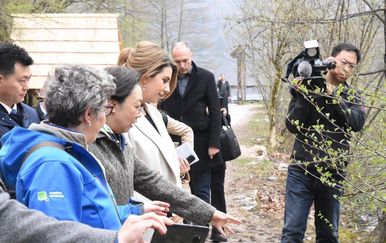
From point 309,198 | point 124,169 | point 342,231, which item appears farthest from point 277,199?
point 124,169

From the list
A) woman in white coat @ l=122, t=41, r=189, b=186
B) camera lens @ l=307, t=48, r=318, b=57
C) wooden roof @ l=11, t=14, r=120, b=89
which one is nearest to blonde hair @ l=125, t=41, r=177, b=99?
woman in white coat @ l=122, t=41, r=189, b=186

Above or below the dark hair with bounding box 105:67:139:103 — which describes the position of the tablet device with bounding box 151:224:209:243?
below

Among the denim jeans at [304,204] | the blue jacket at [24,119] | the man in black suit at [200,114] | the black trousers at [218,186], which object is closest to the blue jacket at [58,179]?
the blue jacket at [24,119]

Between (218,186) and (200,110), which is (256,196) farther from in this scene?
(200,110)

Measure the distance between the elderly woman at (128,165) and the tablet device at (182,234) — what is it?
0.26 metres

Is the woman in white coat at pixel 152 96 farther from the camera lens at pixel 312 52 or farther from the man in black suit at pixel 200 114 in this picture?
the man in black suit at pixel 200 114

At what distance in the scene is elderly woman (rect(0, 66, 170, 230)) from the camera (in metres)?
2.08

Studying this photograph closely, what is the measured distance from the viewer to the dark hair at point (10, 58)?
4.10 metres

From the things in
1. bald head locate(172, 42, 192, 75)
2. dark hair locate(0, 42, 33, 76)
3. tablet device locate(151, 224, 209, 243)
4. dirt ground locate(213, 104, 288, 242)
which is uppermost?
dark hair locate(0, 42, 33, 76)

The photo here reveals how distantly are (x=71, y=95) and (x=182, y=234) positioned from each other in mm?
692

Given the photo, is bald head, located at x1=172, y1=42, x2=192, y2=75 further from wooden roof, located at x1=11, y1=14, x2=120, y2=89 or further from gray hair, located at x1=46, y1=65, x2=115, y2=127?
wooden roof, located at x1=11, y1=14, x2=120, y2=89

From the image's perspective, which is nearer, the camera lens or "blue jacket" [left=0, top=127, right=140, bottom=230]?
"blue jacket" [left=0, top=127, right=140, bottom=230]

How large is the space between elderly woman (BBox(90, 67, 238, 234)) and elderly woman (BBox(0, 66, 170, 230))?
0.44 meters

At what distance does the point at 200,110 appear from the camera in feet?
19.1
